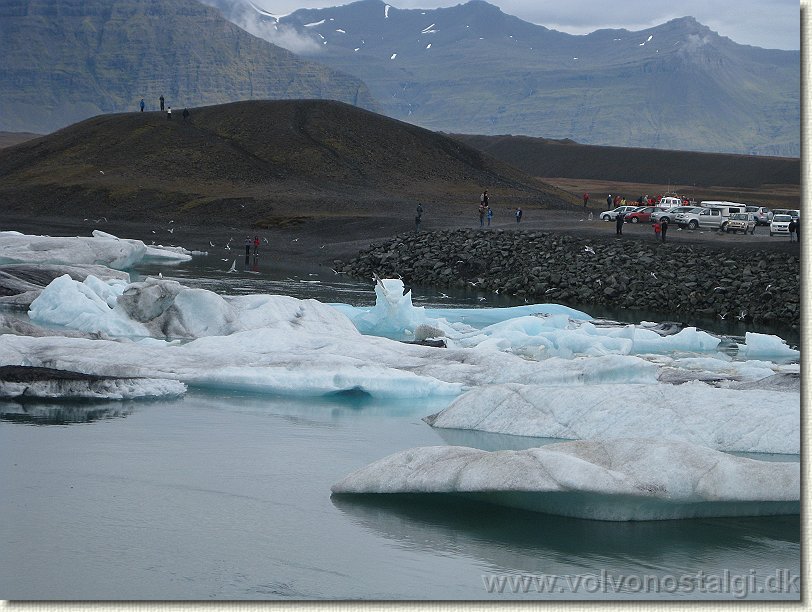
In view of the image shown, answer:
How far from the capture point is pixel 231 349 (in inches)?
837

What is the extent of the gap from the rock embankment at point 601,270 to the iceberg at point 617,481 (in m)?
24.6

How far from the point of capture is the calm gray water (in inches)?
420

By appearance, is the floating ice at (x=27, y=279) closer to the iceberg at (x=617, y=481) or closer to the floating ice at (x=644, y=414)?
the floating ice at (x=644, y=414)

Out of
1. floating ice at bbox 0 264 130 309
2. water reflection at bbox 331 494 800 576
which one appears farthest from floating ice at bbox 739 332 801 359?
floating ice at bbox 0 264 130 309

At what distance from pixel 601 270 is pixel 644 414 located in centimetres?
2629

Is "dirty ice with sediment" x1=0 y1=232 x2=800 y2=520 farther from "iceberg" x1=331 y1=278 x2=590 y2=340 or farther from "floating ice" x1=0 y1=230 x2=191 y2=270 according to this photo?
"floating ice" x1=0 y1=230 x2=191 y2=270

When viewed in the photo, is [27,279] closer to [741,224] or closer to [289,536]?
[289,536]

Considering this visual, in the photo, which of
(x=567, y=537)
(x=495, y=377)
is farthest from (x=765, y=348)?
(x=567, y=537)

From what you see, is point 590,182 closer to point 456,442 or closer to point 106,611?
point 456,442

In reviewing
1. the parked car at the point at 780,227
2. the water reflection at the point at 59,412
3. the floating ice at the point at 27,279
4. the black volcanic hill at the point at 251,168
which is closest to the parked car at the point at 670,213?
the parked car at the point at 780,227

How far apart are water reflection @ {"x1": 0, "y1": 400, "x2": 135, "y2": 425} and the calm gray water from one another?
0.60 meters

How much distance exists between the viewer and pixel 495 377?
805 inches

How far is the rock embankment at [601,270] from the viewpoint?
1486 inches

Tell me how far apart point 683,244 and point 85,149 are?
51.5m
